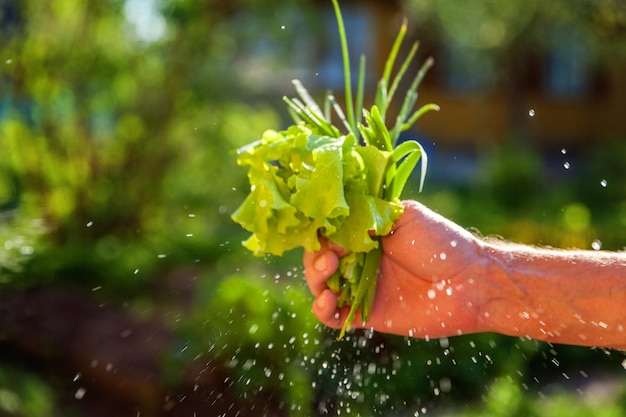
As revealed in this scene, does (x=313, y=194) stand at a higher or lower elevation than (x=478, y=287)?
higher

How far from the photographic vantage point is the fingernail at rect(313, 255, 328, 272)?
99.9 inches

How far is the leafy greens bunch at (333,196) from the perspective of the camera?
2361 mm

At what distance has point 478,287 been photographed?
2619 mm

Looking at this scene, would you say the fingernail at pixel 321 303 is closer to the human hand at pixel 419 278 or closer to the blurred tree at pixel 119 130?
the human hand at pixel 419 278

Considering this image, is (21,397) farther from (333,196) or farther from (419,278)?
(333,196)

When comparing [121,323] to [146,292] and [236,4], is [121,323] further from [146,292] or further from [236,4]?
[236,4]

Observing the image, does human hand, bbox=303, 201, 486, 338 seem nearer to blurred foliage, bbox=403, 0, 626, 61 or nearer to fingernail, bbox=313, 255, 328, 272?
fingernail, bbox=313, 255, 328, 272

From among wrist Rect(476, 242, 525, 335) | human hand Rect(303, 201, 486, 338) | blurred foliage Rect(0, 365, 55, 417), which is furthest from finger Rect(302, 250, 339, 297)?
blurred foliage Rect(0, 365, 55, 417)

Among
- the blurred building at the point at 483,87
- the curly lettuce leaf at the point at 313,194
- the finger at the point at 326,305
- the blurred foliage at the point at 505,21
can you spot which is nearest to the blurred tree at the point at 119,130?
the blurred foliage at the point at 505,21

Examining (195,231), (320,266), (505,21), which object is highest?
(320,266)

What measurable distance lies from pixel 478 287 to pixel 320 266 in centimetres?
47

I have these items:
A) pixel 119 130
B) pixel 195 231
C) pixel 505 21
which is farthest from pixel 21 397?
pixel 505 21

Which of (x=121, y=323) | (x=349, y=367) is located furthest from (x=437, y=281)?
(x=121, y=323)

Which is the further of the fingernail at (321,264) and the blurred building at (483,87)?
the blurred building at (483,87)
